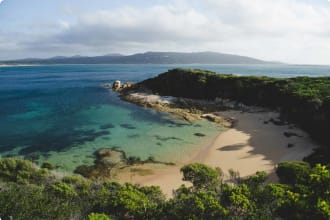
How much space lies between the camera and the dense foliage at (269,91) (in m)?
33.1

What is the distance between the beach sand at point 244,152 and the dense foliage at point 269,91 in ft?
6.84

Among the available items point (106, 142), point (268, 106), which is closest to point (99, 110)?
point (106, 142)

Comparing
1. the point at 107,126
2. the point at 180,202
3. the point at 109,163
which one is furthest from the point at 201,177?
the point at 107,126

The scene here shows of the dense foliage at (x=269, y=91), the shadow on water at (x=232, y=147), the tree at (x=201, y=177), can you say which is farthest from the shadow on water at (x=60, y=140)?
the dense foliage at (x=269, y=91)

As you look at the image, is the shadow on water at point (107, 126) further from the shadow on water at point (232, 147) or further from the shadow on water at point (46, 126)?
the shadow on water at point (232, 147)

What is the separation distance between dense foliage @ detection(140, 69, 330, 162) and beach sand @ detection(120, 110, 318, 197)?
209cm

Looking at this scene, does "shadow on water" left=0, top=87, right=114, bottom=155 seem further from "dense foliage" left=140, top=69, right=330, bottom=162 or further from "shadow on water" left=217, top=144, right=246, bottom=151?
"dense foliage" left=140, top=69, right=330, bottom=162

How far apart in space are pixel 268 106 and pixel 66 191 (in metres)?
38.2

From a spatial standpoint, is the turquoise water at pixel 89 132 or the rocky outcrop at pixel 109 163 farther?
the turquoise water at pixel 89 132

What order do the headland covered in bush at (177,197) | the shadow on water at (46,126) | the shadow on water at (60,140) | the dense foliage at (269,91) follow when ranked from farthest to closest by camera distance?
the dense foliage at (269,91), the shadow on water at (46,126), the shadow on water at (60,140), the headland covered in bush at (177,197)

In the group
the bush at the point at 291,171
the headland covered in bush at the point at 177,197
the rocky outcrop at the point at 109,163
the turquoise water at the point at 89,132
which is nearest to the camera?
the headland covered in bush at the point at 177,197

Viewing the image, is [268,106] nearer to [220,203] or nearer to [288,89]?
[288,89]

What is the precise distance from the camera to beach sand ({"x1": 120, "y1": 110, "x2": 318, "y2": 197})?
24.3 metres

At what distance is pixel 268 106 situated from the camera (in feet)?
152
